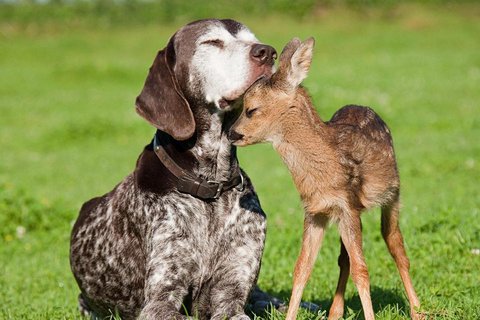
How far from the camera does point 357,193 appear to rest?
643 cm

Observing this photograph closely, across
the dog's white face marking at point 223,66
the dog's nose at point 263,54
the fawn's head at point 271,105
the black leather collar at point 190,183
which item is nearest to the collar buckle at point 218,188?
the black leather collar at point 190,183

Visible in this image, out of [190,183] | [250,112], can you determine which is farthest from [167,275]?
[250,112]

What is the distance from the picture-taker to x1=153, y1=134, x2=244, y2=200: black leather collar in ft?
24.7

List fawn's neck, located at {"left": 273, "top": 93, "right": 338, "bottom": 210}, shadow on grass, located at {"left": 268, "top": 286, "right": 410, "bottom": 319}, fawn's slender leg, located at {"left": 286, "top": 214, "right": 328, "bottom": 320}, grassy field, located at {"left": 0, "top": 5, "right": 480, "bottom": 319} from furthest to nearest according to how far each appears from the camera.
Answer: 1. grassy field, located at {"left": 0, "top": 5, "right": 480, "bottom": 319}
2. shadow on grass, located at {"left": 268, "top": 286, "right": 410, "bottom": 319}
3. fawn's slender leg, located at {"left": 286, "top": 214, "right": 328, "bottom": 320}
4. fawn's neck, located at {"left": 273, "top": 93, "right": 338, "bottom": 210}

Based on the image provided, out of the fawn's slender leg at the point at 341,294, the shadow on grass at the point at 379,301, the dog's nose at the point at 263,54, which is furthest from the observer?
the shadow on grass at the point at 379,301

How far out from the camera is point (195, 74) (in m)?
7.61

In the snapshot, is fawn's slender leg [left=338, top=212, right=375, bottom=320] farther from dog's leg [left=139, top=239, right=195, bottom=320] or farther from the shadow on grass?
dog's leg [left=139, top=239, right=195, bottom=320]

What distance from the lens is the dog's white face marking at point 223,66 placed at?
23.6 feet

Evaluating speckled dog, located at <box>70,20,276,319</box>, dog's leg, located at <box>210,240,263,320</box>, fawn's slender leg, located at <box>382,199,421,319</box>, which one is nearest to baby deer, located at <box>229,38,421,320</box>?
fawn's slender leg, located at <box>382,199,421,319</box>

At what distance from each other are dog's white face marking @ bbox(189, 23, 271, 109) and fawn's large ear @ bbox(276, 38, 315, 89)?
0.71m

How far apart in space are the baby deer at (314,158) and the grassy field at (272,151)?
0.75 meters

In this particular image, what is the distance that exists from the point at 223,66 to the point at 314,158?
1.51 meters

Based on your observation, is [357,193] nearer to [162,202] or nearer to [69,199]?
[162,202]

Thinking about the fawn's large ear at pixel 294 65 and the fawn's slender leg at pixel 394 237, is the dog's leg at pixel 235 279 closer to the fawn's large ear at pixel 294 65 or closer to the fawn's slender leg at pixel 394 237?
the fawn's slender leg at pixel 394 237
